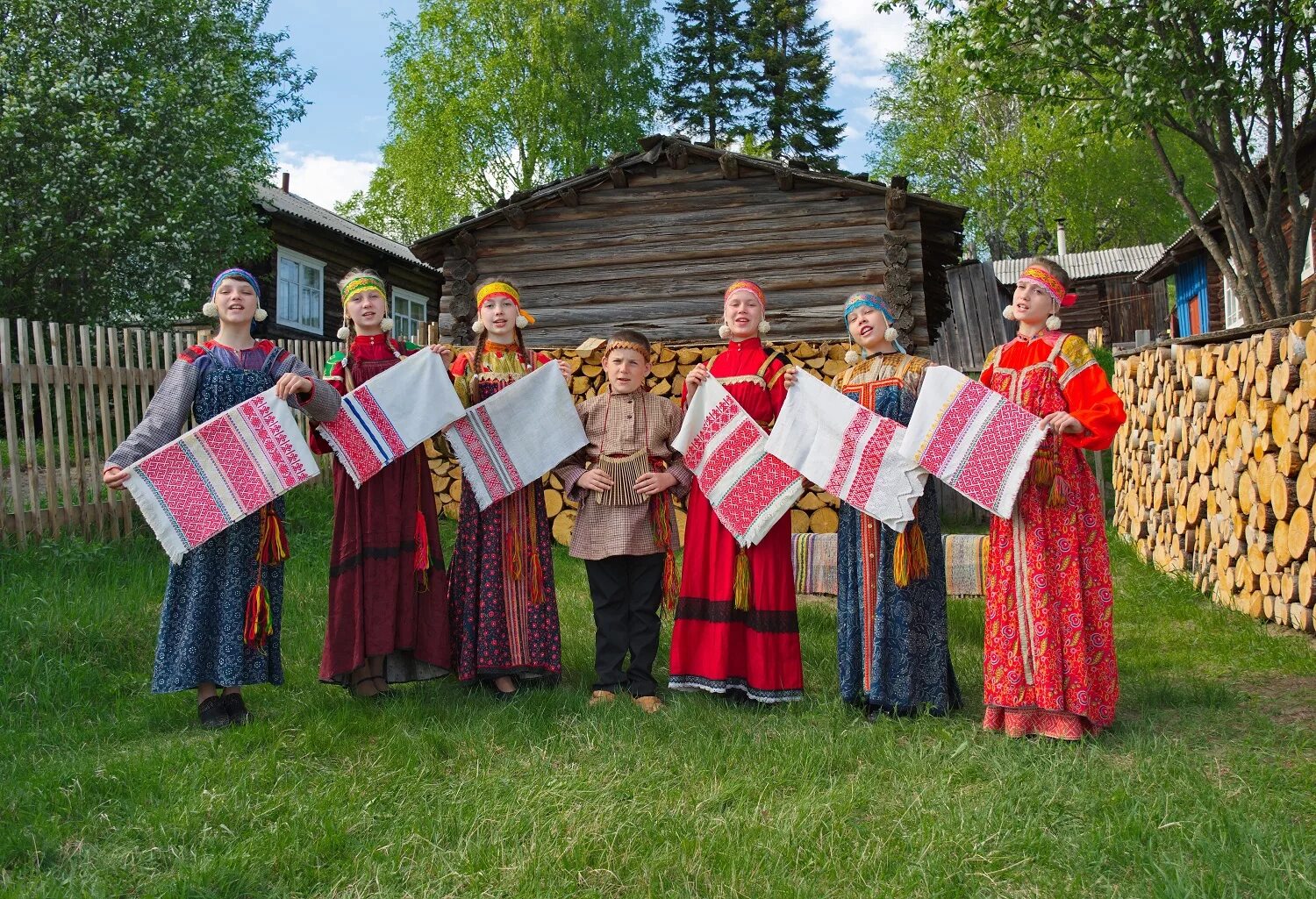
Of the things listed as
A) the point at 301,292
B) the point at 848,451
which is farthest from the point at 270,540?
the point at 301,292

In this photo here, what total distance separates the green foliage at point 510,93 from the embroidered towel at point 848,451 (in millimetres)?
22495

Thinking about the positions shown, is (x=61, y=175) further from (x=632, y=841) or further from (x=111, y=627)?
(x=632, y=841)

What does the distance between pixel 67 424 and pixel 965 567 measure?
6548 mm

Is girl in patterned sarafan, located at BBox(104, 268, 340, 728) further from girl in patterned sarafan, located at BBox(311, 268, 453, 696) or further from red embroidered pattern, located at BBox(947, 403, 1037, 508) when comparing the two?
red embroidered pattern, located at BBox(947, 403, 1037, 508)

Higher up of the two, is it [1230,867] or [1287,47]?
[1287,47]

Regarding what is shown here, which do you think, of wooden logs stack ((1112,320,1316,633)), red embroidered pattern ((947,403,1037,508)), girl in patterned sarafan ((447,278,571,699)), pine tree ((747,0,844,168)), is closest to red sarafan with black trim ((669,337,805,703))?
girl in patterned sarafan ((447,278,571,699))

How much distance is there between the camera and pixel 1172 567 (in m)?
7.05

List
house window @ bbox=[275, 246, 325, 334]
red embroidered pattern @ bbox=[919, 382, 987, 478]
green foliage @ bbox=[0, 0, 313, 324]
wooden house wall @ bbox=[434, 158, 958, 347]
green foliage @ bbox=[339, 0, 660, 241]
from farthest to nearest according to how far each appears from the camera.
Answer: green foliage @ bbox=[339, 0, 660, 241]
house window @ bbox=[275, 246, 325, 334]
green foliage @ bbox=[0, 0, 313, 324]
wooden house wall @ bbox=[434, 158, 958, 347]
red embroidered pattern @ bbox=[919, 382, 987, 478]

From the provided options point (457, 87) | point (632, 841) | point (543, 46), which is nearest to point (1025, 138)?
point (543, 46)

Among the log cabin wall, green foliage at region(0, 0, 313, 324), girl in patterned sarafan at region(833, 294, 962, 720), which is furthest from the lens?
green foliage at region(0, 0, 313, 324)

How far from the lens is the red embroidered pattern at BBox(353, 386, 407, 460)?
13.4 feet

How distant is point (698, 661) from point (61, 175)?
12.0 metres

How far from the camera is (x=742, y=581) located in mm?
4102

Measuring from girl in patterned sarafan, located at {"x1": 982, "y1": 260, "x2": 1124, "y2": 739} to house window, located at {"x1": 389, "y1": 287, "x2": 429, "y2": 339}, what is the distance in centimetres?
1903
